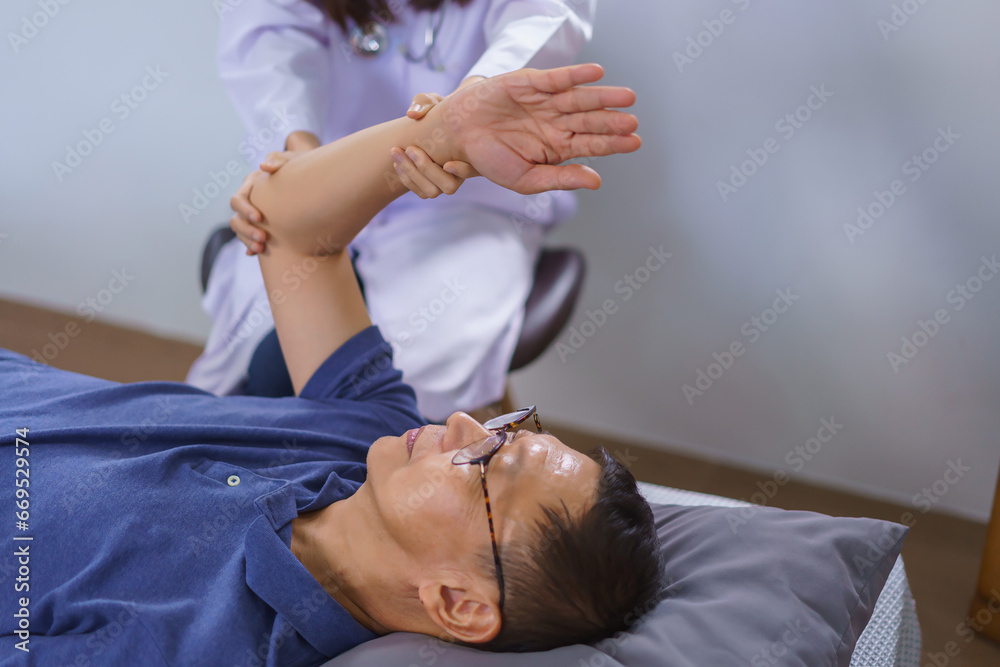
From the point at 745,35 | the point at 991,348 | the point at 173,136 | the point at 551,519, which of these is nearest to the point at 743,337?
the point at 991,348

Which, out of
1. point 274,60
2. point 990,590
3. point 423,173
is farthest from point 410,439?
point 990,590

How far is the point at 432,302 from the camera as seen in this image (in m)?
1.45

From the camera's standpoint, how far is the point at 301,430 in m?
1.06

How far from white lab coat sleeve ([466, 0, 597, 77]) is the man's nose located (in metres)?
0.64

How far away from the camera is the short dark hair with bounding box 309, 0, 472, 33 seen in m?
1.50

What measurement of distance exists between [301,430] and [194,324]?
5.30 feet

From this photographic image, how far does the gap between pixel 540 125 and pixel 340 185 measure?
328mm

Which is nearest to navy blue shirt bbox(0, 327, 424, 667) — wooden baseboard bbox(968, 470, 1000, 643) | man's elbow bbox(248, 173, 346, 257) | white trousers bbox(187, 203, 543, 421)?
man's elbow bbox(248, 173, 346, 257)

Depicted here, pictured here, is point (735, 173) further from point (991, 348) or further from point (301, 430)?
point (301, 430)

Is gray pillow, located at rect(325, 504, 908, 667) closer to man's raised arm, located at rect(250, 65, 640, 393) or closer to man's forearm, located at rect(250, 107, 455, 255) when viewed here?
man's raised arm, located at rect(250, 65, 640, 393)

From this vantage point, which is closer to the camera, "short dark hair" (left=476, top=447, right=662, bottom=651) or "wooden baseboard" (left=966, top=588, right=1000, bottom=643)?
"short dark hair" (left=476, top=447, right=662, bottom=651)

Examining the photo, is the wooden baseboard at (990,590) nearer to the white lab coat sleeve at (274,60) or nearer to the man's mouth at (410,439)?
the man's mouth at (410,439)

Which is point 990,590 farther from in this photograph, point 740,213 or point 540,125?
point 540,125

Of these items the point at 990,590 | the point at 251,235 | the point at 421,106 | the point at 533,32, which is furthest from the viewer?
the point at 990,590
